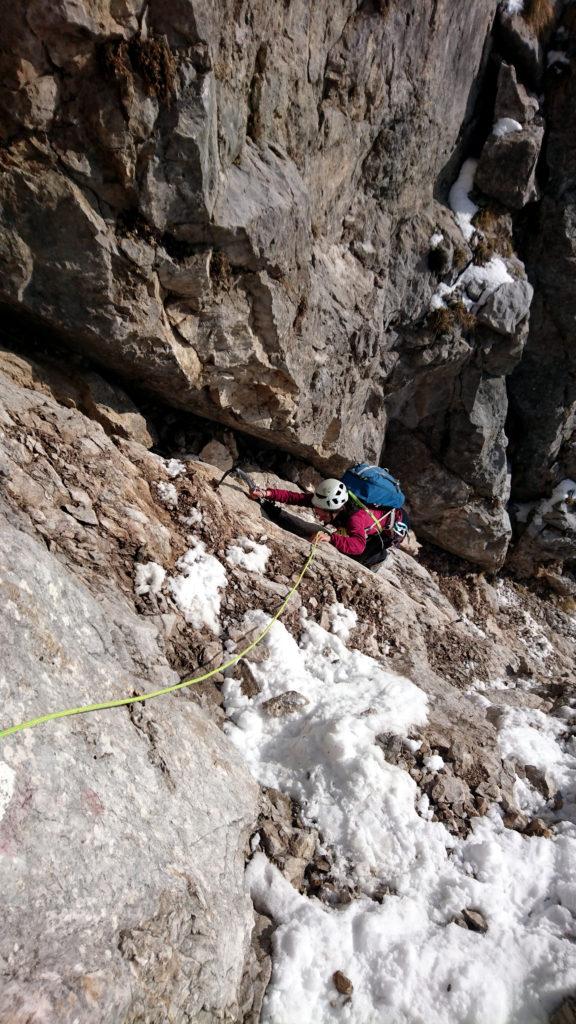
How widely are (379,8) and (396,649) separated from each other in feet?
37.1

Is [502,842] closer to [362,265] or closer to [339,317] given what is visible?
[339,317]

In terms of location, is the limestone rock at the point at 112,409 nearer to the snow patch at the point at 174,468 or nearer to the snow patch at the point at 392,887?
the snow patch at the point at 174,468

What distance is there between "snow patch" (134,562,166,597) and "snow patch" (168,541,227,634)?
210mm

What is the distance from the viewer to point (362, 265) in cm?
1102

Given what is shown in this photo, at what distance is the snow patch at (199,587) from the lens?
611 centimetres

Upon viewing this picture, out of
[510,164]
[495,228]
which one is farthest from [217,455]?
[510,164]

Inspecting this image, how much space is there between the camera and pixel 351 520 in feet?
31.0

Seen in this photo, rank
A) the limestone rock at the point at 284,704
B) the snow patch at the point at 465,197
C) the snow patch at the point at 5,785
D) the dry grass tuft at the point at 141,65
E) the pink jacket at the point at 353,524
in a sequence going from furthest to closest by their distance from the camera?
1. the snow patch at the point at 465,197
2. the pink jacket at the point at 353,524
3. the dry grass tuft at the point at 141,65
4. the limestone rock at the point at 284,704
5. the snow patch at the point at 5,785

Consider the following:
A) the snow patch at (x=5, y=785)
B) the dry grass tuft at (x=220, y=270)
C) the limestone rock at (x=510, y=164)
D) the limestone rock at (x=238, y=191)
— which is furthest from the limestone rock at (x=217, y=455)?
the limestone rock at (x=510, y=164)

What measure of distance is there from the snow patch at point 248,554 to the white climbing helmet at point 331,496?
2051mm

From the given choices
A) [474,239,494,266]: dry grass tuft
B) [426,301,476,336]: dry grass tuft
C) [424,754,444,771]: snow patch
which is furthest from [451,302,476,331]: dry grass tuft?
[424,754,444,771]: snow patch

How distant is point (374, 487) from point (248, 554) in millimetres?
3357

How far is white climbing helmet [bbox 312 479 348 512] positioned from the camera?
366 inches

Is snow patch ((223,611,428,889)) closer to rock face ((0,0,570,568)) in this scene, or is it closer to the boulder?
rock face ((0,0,570,568))
